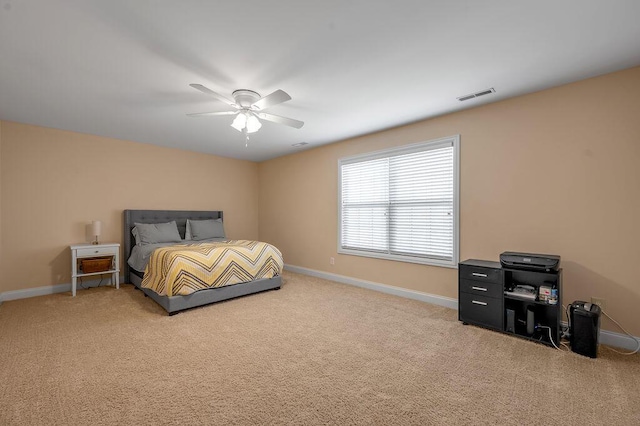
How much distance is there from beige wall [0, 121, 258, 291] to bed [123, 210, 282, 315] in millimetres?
200

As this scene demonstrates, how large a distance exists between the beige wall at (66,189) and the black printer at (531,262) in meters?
5.33

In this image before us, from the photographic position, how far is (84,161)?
4539 millimetres

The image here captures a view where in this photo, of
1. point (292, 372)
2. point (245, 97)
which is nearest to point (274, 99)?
point (245, 97)

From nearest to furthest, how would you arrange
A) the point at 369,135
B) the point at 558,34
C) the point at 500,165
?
the point at 558,34 < the point at 500,165 < the point at 369,135

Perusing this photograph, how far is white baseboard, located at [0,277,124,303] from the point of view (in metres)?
3.92

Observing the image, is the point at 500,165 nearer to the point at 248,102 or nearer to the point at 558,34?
the point at 558,34

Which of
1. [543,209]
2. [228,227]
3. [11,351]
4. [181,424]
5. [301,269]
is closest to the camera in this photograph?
[181,424]

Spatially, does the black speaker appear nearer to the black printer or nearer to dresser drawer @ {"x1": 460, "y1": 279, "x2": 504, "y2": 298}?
the black printer

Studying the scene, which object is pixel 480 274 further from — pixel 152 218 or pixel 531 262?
pixel 152 218

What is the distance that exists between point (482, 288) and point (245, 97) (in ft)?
10.3

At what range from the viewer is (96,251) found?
4.28 meters

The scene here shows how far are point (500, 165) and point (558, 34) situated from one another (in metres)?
1.45

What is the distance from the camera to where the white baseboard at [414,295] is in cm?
251

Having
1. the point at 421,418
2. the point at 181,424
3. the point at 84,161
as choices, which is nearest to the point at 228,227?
the point at 84,161
